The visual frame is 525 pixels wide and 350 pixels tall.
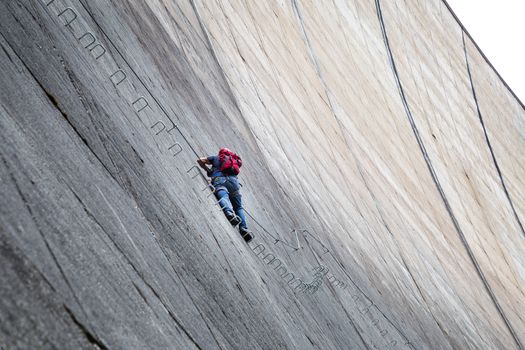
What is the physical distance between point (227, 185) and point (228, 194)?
2.8 inches

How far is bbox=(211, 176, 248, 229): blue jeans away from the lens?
6.38 m

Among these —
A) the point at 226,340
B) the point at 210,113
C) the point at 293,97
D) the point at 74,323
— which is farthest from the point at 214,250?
the point at 293,97

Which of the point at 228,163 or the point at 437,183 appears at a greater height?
the point at 228,163

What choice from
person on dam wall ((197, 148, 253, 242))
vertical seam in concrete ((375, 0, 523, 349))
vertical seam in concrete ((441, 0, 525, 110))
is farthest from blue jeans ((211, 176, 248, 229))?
vertical seam in concrete ((441, 0, 525, 110))

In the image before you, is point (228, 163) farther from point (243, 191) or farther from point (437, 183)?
point (437, 183)

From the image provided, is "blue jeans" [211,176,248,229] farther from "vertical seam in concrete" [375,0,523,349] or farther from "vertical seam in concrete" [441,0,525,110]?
"vertical seam in concrete" [441,0,525,110]

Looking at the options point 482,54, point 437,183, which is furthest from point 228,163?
point 482,54

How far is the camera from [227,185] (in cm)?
657

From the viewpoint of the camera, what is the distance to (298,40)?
1638 cm

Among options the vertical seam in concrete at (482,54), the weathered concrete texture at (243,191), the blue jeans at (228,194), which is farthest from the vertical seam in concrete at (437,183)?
the blue jeans at (228,194)

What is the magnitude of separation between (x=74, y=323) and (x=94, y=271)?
0.38m

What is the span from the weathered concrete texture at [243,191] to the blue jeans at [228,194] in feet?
0.32

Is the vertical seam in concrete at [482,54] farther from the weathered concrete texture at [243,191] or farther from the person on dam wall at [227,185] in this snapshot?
the person on dam wall at [227,185]

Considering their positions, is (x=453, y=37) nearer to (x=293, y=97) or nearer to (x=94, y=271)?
(x=293, y=97)
